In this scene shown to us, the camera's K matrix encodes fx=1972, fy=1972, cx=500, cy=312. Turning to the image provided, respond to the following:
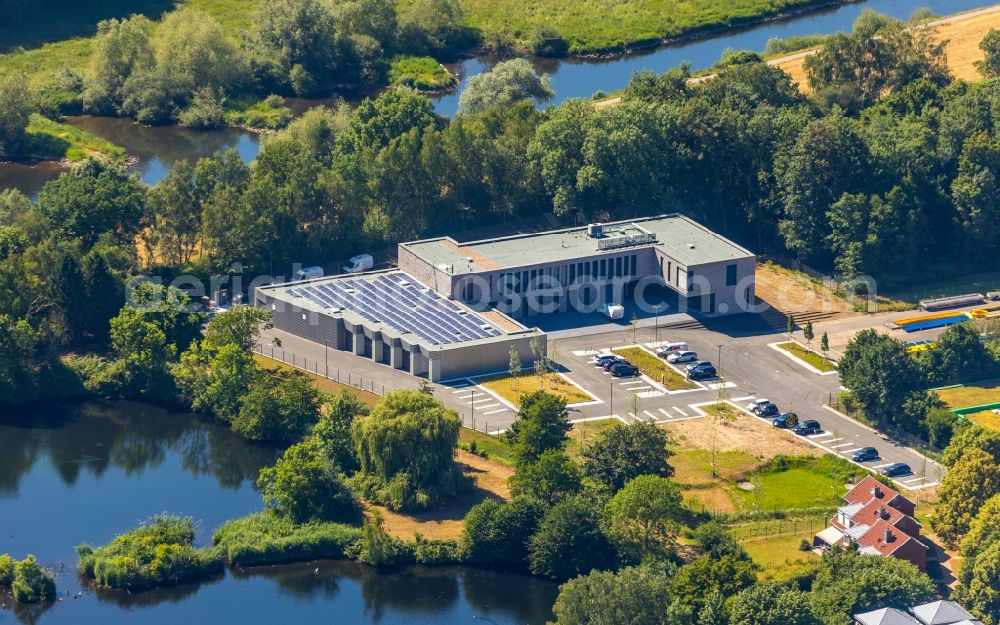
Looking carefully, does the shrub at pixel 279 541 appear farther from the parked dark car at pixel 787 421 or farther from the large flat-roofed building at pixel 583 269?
the large flat-roofed building at pixel 583 269

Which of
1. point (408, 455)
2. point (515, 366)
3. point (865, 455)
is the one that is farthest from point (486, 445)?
point (865, 455)

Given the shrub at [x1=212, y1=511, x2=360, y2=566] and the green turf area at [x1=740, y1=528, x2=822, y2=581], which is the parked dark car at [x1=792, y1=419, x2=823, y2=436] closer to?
the green turf area at [x1=740, y1=528, x2=822, y2=581]

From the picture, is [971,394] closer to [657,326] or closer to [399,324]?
[657,326]

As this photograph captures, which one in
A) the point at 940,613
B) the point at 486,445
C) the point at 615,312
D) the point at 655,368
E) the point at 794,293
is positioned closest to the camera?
the point at 940,613

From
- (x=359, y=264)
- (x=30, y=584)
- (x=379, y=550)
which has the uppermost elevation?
(x=359, y=264)

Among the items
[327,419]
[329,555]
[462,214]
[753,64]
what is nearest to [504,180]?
[462,214]

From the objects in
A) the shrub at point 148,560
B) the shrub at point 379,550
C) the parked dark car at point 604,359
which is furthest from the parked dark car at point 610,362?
the shrub at point 148,560
